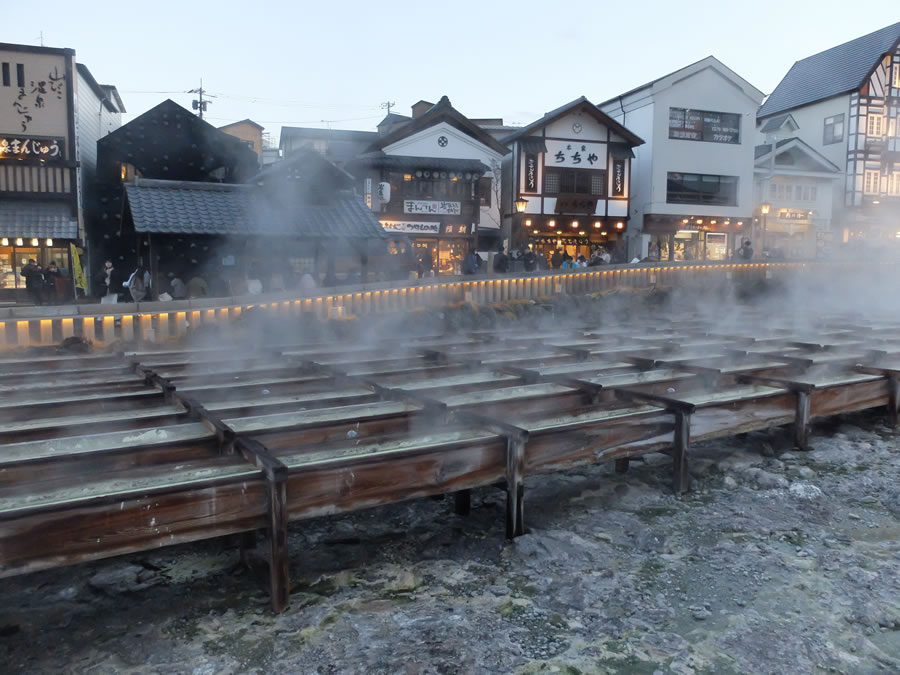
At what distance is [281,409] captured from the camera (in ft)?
19.1

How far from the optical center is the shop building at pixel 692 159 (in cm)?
2742

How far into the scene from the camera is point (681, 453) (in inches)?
221

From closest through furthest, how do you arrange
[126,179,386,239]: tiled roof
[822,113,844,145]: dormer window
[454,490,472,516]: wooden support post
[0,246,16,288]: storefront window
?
[454,490,472,516]: wooden support post < [126,179,386,239]: tiled roof < [0,246,16,288]: storefront window < [822,113,844,145]: dormer window

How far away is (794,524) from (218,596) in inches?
164

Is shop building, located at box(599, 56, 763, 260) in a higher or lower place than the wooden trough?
higher

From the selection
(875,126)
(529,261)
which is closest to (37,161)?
(529,261)

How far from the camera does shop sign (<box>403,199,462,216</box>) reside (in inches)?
945

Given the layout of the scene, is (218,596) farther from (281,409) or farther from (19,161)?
(19,161)

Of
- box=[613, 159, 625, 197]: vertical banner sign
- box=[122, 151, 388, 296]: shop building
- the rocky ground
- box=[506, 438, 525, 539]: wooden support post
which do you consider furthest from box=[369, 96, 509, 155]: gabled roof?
box=[506, 438, 525, 539]: wooden support post

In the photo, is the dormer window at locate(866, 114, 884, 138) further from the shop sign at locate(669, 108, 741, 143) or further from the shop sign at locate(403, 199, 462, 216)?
the shop sign at locate(403, 199, 462, 216)

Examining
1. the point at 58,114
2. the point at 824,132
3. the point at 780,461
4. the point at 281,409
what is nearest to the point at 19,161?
the point at 58,114

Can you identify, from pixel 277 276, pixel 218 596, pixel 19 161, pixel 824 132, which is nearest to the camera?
pixel 218 596

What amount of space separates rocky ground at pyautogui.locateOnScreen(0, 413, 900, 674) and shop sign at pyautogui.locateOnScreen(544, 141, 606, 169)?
22.1 meters

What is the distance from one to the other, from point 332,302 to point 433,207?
13505mm
